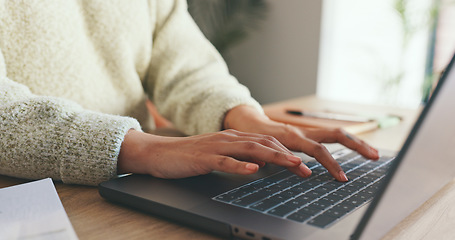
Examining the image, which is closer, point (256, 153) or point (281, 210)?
point (281, 210)

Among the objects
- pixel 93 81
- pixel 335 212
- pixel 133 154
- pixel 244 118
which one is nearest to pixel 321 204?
pixel 335 212

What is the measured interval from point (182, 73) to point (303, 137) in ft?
1.48

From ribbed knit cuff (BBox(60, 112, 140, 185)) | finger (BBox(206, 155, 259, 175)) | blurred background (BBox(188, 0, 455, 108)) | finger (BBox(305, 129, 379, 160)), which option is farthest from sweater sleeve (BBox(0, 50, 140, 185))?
blurred background (BBox(188, 0, 455, 108))

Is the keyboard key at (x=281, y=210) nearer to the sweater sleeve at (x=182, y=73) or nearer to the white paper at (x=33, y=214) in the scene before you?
the white paper at (x=33, y=214)

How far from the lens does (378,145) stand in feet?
2.83

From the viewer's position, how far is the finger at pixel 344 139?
0.68 m

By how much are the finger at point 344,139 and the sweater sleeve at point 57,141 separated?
342 millimetres

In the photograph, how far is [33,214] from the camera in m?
0.44

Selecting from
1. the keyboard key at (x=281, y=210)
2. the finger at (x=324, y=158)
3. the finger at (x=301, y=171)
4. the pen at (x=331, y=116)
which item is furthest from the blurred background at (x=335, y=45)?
the keyboard key at (x=281, y=210)

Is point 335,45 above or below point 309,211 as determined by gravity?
above

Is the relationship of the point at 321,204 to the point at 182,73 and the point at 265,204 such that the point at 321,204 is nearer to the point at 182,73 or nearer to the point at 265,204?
the point at 265,204

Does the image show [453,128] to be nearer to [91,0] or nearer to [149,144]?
[149,144]

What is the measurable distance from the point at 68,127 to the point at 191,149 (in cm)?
16

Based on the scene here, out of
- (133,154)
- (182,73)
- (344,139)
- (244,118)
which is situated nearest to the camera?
(133,154)
